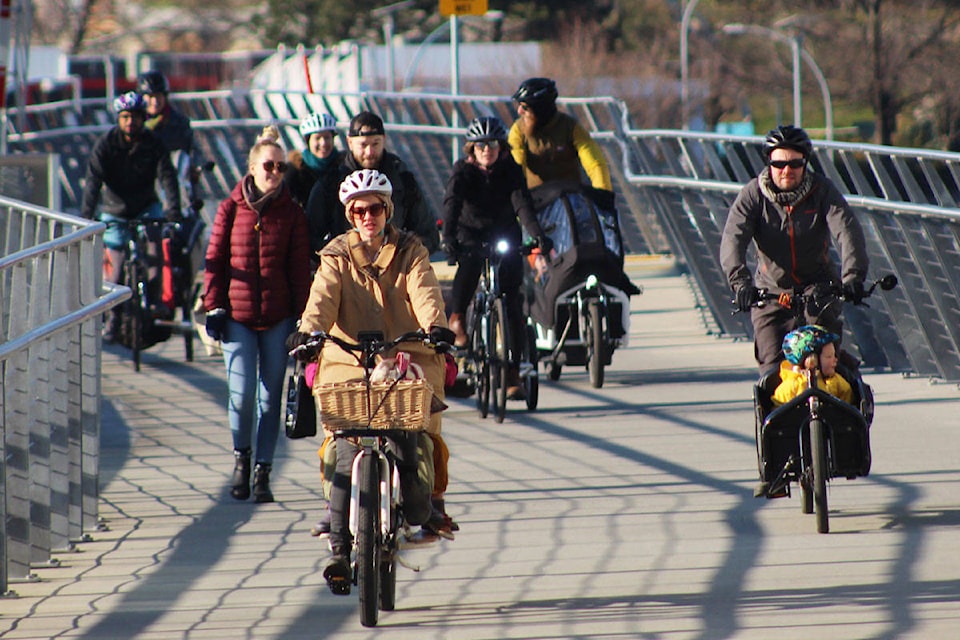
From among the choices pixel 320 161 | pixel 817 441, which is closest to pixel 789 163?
pixel 817 441

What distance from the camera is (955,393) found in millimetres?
12391

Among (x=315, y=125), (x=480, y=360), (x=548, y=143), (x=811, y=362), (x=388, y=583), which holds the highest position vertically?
(x=315, y=125)

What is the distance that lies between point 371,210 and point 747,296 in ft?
6.21

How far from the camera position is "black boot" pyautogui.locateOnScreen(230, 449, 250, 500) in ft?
31.0

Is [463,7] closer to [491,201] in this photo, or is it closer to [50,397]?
[491,201]

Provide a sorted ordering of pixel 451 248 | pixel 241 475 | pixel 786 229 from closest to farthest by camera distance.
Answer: pixel 786 229 < pixel 241 475 < pixel 451 248

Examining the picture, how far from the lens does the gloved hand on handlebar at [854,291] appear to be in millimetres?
8359

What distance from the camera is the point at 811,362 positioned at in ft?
27.1

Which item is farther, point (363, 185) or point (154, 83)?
point (154, 83)

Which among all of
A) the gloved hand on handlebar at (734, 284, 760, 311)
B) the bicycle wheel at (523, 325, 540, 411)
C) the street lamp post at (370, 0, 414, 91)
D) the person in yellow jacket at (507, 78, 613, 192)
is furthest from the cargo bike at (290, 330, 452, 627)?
the street lamp post at (370, 0, 414, 91)

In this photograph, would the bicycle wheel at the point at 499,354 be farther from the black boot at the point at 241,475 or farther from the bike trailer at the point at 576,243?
the black boot at the point at 241,475

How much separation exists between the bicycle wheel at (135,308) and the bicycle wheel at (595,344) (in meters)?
3.39

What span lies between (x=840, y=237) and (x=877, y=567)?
177 cm

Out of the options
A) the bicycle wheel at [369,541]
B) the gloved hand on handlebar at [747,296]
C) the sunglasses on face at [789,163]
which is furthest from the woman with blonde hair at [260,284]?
the bicycle wheel at [369,541]
